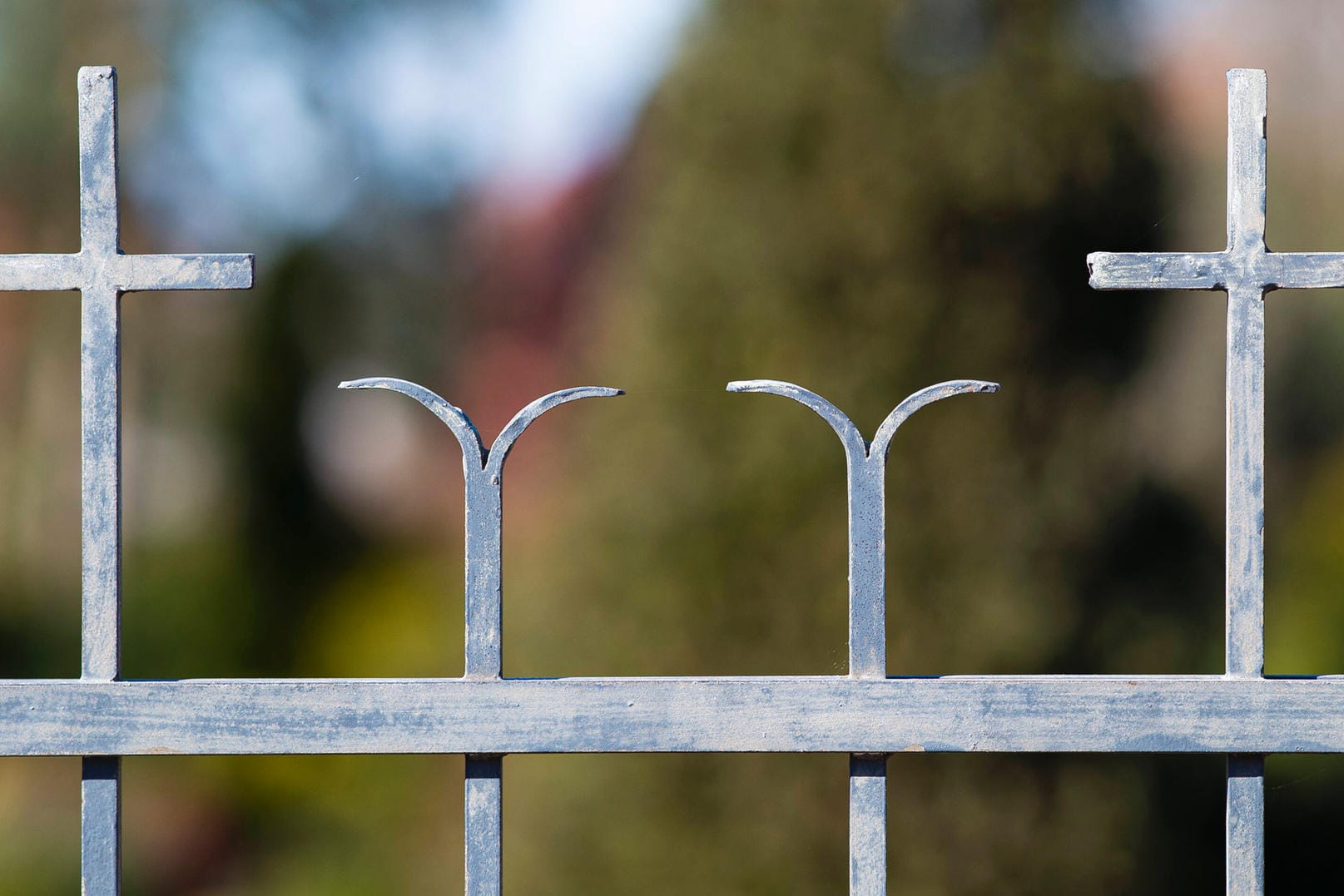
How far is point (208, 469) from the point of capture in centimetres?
407

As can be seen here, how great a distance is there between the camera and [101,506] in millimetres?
785

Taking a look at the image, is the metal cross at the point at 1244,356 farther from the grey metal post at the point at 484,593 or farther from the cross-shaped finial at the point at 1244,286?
the grey metal post at the point at 484,593

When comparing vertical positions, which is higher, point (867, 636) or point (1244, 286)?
point (1244, 286)

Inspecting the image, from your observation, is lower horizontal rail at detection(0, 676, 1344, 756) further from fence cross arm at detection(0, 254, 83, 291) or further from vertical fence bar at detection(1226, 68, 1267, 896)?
fence cross arm at detection(0, 254, 83, 291)

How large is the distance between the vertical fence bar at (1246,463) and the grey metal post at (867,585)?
20cm

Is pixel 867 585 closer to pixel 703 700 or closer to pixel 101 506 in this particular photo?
pixel 703 700

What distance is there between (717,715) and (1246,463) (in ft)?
1.46

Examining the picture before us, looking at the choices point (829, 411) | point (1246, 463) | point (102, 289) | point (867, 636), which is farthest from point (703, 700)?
point (102, 289)

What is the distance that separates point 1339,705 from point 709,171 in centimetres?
146

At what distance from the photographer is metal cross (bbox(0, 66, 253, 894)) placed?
78 cm

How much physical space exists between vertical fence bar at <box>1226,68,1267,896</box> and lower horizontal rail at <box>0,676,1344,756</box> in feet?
0.10

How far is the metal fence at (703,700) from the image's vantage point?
78cm

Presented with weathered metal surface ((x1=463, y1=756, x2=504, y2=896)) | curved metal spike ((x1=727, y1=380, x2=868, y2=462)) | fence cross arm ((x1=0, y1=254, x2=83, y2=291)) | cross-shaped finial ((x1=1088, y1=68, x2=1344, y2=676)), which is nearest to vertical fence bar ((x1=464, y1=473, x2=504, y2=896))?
weathered metal surface ((x1=463, y1=756, x2=504, y2=896))

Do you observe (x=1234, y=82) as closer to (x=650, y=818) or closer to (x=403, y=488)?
(x=650, y=818)
